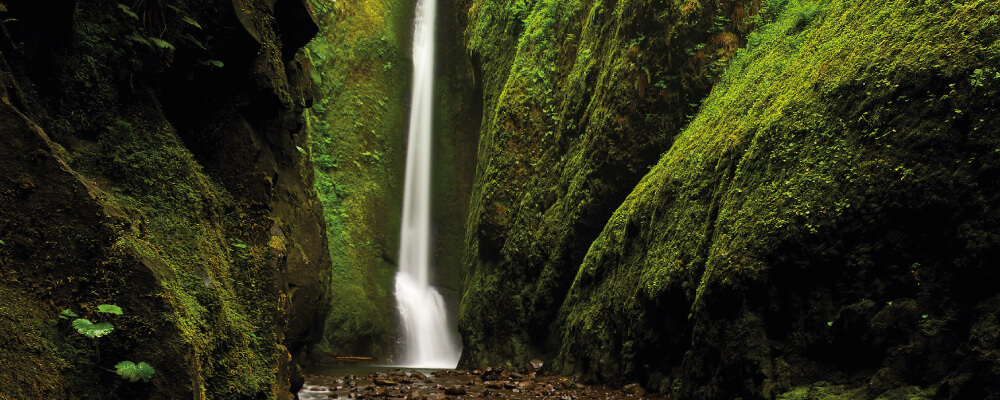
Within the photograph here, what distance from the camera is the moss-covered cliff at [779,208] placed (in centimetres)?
398

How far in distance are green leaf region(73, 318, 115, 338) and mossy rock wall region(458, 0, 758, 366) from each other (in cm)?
865

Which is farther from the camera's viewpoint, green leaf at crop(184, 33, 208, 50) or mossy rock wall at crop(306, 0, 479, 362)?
mossy rock wall at crop(306, 0, 479, 362)

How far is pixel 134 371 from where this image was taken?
3244 mm

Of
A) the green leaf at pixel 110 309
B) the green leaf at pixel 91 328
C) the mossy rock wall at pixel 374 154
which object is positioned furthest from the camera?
the mossy rock wall at pixel 374 154

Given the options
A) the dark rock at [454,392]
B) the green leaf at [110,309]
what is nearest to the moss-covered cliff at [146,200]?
the green leaf at [110,309]

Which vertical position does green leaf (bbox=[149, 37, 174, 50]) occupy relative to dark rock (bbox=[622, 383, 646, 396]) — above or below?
above

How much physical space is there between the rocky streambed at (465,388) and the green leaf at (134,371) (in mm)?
4504

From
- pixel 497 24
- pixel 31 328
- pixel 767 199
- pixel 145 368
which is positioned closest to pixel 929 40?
pixel 767 199

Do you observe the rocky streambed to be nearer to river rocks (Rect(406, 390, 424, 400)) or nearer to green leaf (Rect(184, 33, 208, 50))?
river rocks (Rect(406, 390, 424, 400))

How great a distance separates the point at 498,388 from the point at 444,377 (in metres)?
2.15

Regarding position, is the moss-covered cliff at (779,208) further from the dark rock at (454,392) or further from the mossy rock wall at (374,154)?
the mossy rock wall at (374,154)

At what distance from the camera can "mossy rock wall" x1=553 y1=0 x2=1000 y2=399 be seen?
3.88m

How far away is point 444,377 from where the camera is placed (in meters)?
10.7

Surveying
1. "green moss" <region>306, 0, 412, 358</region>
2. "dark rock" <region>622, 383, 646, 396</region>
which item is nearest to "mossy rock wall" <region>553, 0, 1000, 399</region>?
"dark rock" <region>622, 383, 646, 396</region>
